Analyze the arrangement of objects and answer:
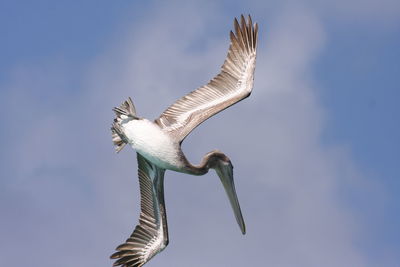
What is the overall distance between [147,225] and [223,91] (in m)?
3.23

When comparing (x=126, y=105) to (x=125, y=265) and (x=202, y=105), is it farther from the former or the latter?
(x=125, y=265)

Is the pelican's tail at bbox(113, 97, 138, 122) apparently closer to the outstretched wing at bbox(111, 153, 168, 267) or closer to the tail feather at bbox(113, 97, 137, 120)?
the tail feather at bbox(113, 97, 137, 120)

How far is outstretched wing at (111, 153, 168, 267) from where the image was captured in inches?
811

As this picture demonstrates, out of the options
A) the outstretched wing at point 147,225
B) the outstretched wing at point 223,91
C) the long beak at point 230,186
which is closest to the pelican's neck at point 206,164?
the long beak at point 230,186

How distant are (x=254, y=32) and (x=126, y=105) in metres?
3.68

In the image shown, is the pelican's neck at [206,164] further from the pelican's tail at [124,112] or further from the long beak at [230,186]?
the pelican's tail at [124,112]

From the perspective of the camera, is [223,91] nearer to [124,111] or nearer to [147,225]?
[124,111]

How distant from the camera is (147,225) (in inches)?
823

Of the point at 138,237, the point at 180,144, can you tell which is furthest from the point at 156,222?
the point at 180,144

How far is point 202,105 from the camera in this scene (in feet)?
70.2

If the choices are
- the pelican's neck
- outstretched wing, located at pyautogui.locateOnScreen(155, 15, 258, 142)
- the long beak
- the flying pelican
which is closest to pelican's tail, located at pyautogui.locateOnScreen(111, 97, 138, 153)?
the flying pelican

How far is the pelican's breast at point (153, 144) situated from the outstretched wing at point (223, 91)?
1.15 feet

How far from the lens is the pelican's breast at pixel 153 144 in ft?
65.3

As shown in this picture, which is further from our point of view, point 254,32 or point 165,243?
point 254,32
